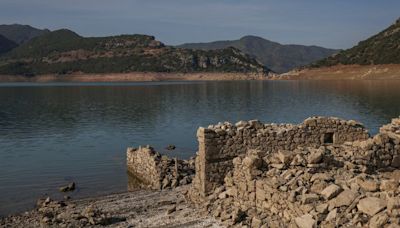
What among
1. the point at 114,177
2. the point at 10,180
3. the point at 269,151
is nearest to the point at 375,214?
the point at 269,151

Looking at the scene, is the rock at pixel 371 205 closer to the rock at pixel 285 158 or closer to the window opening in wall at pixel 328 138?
the rock at pixel 285 158

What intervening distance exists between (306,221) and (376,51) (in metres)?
140

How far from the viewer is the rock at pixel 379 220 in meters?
9.98

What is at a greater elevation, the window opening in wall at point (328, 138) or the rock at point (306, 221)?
the window opening in wall at point (328, 138)

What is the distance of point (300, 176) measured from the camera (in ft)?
43.9

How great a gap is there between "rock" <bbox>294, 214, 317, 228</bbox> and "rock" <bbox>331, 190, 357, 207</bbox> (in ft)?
2.05

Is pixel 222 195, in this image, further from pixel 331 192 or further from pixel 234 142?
pixel 331 192

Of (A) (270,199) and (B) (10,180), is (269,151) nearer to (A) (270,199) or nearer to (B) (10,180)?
(A) (270,199)

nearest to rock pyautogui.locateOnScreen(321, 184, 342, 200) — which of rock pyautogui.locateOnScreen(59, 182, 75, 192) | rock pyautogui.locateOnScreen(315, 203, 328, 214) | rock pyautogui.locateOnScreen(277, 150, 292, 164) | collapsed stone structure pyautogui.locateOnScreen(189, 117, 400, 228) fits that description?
collapsed stone structure pyautogui.locateOnScreen(189, 117, 400, 228)

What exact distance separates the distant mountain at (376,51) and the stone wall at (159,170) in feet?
374

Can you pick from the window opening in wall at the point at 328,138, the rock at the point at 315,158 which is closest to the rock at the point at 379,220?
the rock at the point at 315,158

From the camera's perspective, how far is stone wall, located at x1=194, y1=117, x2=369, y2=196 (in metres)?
17.6

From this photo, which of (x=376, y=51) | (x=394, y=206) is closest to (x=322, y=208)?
(x=394, y=206)

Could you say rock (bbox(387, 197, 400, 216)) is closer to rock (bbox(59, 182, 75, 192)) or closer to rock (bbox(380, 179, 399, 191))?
rock (bbox(380, 179, 399, 191))
